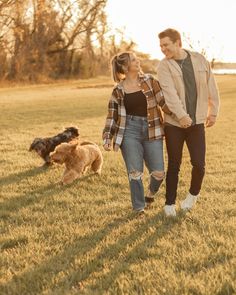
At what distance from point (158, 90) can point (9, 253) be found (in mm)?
2624

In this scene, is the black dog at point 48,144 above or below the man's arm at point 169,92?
below

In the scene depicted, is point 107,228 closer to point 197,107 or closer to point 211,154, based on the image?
point 197,107

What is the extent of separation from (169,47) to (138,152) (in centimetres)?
137

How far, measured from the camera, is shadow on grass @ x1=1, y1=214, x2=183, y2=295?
395 centimetres

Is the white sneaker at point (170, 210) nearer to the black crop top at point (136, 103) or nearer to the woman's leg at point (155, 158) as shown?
the woman's leg at point (155, 158)

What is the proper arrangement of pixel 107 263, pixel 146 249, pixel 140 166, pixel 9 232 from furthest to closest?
pixel 140 166, pixel 9 232, pixel 146 249, pixel 107 263

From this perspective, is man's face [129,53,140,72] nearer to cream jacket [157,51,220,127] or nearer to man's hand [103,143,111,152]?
cream jacket [157,51,220,127]

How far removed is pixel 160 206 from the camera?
6250mm

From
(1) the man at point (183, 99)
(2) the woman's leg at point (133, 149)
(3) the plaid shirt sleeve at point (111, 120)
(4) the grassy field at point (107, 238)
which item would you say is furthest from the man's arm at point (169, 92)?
(4) the grassy field at point (107, 238)

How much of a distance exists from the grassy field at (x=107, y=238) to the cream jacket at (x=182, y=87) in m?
1.34

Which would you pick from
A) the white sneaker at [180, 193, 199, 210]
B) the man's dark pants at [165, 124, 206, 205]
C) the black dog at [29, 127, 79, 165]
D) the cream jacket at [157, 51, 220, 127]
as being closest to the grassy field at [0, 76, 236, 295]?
the white sneaker at [180, 193, 199, 210]

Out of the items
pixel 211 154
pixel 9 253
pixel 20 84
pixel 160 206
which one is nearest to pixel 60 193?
pixel 160 206

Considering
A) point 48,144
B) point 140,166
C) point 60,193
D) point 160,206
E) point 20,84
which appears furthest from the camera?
point 20,84

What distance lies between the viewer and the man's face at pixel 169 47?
534cm
